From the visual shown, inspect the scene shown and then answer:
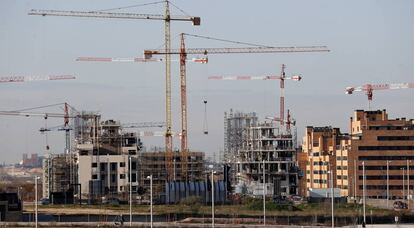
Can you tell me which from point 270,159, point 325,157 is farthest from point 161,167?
point 325,157

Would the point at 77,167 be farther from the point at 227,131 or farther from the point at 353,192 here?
the point at 227,131

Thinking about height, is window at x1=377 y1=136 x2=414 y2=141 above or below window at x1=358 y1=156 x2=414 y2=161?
above

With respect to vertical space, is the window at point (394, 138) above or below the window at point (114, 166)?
above

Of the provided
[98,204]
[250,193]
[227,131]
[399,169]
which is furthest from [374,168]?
[227,131]

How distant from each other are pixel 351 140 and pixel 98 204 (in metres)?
40.7

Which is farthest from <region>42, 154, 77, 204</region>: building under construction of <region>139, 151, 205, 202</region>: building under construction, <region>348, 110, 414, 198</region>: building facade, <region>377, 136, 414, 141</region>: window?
<region>377, 136, 414, 141</region>: window

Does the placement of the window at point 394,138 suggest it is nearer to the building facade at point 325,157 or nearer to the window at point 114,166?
the building facade at point 325,157

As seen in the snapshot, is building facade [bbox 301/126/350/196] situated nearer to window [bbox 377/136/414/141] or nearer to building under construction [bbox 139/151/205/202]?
window [bbox 377/136/414/141]

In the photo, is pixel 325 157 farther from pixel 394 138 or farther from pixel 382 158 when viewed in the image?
pixel 394 138

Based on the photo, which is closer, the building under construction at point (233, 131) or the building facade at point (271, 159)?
the building facade at point (271, 159)

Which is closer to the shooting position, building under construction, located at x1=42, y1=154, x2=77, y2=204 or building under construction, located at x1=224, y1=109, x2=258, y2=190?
building under construction, located at x1=42, y1=154, x2=77, y2=204

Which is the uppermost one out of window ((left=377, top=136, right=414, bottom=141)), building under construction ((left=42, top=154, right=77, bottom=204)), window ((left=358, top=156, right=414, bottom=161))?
window ((left=377, top=136, right=414, bottom=141))

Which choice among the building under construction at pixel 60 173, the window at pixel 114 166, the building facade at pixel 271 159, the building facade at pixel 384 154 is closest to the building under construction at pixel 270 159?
the building facade at pixel 271 159

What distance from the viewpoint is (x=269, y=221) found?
75.3 metres
